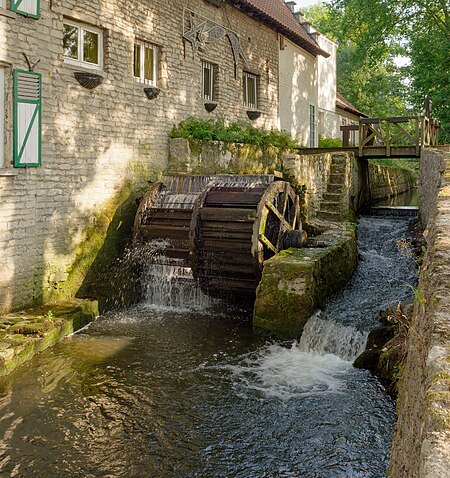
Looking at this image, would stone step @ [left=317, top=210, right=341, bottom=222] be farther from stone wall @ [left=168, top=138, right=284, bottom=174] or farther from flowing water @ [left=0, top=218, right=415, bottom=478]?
flowing water @ [left=0, top=218, right=415, bottom=478]

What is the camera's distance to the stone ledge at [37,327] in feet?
19.4

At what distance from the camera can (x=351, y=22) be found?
19.8m

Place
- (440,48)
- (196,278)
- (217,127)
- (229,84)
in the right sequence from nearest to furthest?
(196,278), (217,127), (229,84), (440,48)

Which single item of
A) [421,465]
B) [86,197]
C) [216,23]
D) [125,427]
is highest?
[216,23]

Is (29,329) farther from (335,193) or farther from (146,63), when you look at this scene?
(335,193)

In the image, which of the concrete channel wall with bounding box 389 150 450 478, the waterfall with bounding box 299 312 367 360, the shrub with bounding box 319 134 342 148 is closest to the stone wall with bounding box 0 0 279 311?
the waterfall with bounding box 299 312 367 360

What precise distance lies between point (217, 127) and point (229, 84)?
172 cm

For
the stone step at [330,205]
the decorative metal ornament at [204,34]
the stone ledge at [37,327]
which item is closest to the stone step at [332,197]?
the stone step at [330,205]

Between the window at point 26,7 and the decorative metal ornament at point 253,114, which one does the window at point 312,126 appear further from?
the window at point 26,7

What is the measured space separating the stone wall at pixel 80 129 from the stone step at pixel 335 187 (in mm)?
3513

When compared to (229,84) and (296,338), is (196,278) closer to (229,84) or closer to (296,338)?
(296,338)

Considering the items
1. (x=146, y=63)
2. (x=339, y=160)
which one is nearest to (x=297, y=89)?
(x=339, y=160)

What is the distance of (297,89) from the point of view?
16.7 meters

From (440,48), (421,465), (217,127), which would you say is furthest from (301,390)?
(440,48)
